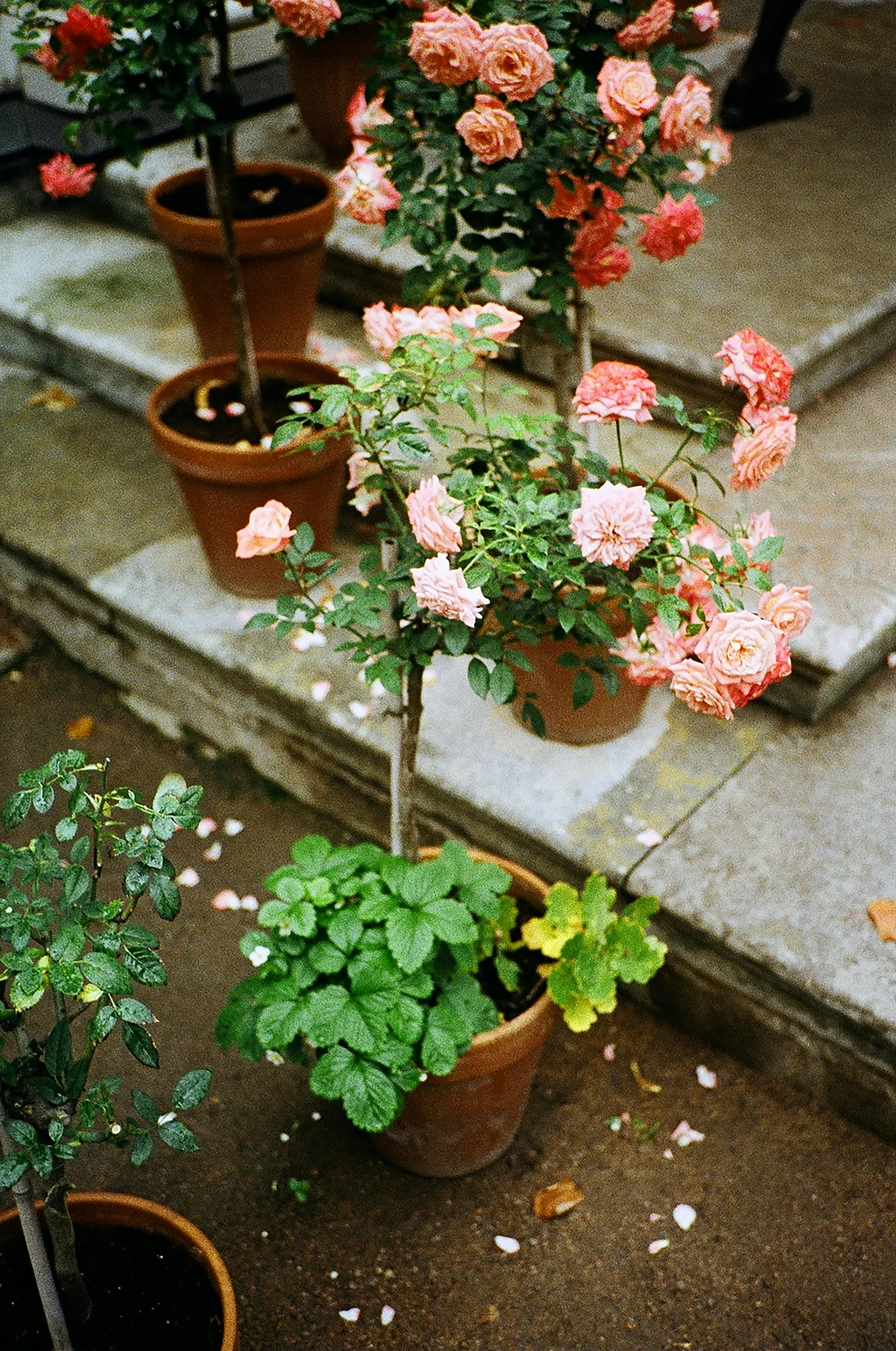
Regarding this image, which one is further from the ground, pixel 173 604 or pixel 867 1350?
pixel 173 604

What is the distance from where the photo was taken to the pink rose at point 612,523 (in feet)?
4.45

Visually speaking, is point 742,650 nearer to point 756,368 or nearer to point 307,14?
point 756,368

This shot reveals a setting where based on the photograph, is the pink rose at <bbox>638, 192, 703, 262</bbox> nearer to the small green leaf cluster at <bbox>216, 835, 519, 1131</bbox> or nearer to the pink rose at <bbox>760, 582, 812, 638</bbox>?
the pink rose at <bbox>760, 582, 812, 638</bbox>

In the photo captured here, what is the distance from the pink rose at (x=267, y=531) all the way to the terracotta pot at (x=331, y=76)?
2500 millimetres

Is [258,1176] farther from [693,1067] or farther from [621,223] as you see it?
[621,223]

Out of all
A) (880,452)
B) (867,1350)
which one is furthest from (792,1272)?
(880,452)

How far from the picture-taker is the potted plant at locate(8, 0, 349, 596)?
7.45ft

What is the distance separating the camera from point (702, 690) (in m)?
1.41

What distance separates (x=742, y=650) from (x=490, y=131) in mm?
829

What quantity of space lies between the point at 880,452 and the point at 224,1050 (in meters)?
1.93

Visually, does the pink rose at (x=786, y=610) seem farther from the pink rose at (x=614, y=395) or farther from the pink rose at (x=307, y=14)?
the pink rose at (x=307, y=14)

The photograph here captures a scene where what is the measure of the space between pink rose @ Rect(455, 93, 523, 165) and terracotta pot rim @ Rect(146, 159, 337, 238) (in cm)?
120

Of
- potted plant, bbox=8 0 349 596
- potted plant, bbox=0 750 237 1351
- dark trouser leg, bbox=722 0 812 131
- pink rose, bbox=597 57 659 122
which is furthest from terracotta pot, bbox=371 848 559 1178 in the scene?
dark trouser leg, bbox=722 0 812 131

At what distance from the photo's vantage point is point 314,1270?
1.86m
